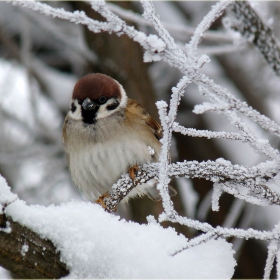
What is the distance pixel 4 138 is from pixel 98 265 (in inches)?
136

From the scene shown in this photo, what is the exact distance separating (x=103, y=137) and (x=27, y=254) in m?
1.56

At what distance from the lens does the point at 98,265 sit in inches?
56.6

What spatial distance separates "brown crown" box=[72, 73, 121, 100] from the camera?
287 centimetres

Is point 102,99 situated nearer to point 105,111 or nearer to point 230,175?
point 105,111

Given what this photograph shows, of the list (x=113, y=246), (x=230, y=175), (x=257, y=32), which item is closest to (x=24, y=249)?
(x=113, y=246)

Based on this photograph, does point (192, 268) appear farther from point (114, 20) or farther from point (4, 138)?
point (4, 138)

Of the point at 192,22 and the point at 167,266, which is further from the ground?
the point at 192,22

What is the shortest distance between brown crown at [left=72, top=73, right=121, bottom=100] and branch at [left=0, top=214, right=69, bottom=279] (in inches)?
63.1

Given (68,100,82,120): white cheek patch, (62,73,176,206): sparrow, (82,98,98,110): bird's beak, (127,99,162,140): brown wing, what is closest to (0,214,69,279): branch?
(62,73,176,206): sparrow

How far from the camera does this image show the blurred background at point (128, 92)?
3.97 metres

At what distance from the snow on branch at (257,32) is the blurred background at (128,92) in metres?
1.18

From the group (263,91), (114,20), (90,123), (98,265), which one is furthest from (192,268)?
(263,91)

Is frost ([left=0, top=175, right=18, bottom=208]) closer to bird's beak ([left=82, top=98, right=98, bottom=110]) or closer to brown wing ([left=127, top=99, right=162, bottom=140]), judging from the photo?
bird's beak ([left=82, top=98, right=98, bottom=110])

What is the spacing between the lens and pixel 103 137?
284cm
